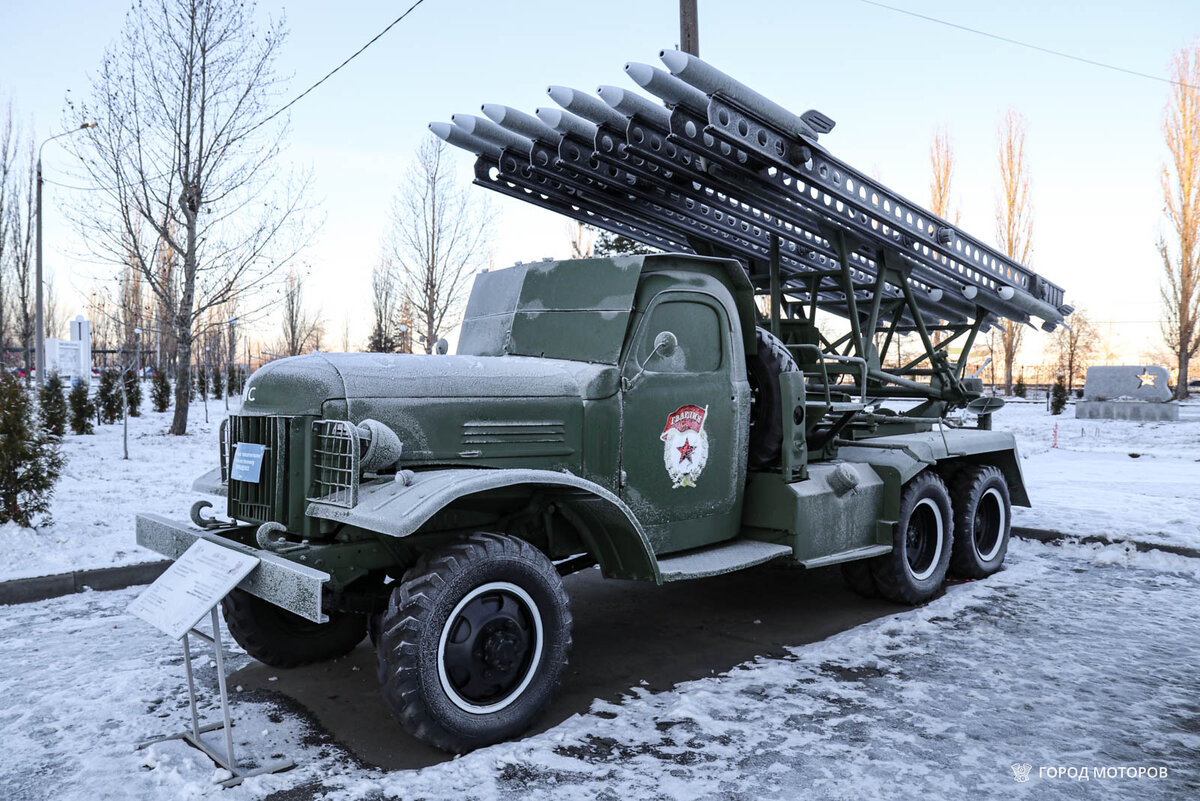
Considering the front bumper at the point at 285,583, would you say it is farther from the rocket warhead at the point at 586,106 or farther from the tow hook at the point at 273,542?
the rocket warhead at the point at 586,106

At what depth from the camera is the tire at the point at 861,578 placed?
238 inches

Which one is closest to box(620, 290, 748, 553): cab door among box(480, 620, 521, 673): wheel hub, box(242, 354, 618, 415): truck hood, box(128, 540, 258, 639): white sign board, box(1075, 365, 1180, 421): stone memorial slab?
box(242, 354, 618, 415): truck hood

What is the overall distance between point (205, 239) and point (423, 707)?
15.0 metres

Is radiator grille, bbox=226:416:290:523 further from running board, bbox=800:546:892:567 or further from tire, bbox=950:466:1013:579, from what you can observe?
tire, bbox=950:466:1013:579

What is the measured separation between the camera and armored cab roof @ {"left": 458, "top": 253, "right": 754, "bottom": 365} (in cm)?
469

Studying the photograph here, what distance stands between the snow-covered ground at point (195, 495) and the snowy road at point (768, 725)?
3.87 feet

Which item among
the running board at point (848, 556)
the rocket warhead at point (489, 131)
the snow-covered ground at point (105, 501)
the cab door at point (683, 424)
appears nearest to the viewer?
the cab door at point (683, 424)

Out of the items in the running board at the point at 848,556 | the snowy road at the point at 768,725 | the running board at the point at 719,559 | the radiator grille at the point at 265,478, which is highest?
the radiator grille at the point at 265,478

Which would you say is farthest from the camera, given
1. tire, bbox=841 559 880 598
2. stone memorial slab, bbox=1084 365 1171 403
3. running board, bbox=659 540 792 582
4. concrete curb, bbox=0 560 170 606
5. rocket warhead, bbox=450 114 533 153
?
stone memorial slab, bbox=1084 365 1171 403

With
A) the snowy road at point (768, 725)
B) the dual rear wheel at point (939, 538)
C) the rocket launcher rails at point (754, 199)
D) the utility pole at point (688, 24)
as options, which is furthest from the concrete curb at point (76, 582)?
the utility pole at point (688, 24)

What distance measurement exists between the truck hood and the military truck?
0.01 metres

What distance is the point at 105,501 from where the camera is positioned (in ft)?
27.3

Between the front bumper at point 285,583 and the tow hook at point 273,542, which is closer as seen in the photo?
the front bumper at point 285,583

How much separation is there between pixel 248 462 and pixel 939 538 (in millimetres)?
4759
